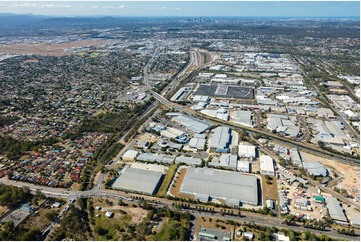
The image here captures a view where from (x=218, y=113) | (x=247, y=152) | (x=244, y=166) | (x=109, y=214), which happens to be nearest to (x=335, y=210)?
(x=244, y=166)

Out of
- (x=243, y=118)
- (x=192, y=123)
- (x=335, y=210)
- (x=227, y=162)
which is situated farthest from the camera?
(x=243, y=118)

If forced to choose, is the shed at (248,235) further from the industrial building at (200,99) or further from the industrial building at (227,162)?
the industrial building at (200,99)

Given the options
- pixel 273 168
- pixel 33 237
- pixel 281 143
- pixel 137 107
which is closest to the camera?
pixel 33 237

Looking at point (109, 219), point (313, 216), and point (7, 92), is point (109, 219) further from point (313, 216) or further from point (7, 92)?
point (7, 92)

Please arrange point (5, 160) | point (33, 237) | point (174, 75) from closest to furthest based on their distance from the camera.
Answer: point (33, 237) → point (5, 160) → point (174, 75)

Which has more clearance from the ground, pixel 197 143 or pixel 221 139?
pixel 221 139

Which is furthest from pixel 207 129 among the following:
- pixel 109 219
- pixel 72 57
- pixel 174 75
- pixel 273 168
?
pixel 72 57

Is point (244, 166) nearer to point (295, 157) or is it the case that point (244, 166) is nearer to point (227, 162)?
point (227, 162)
